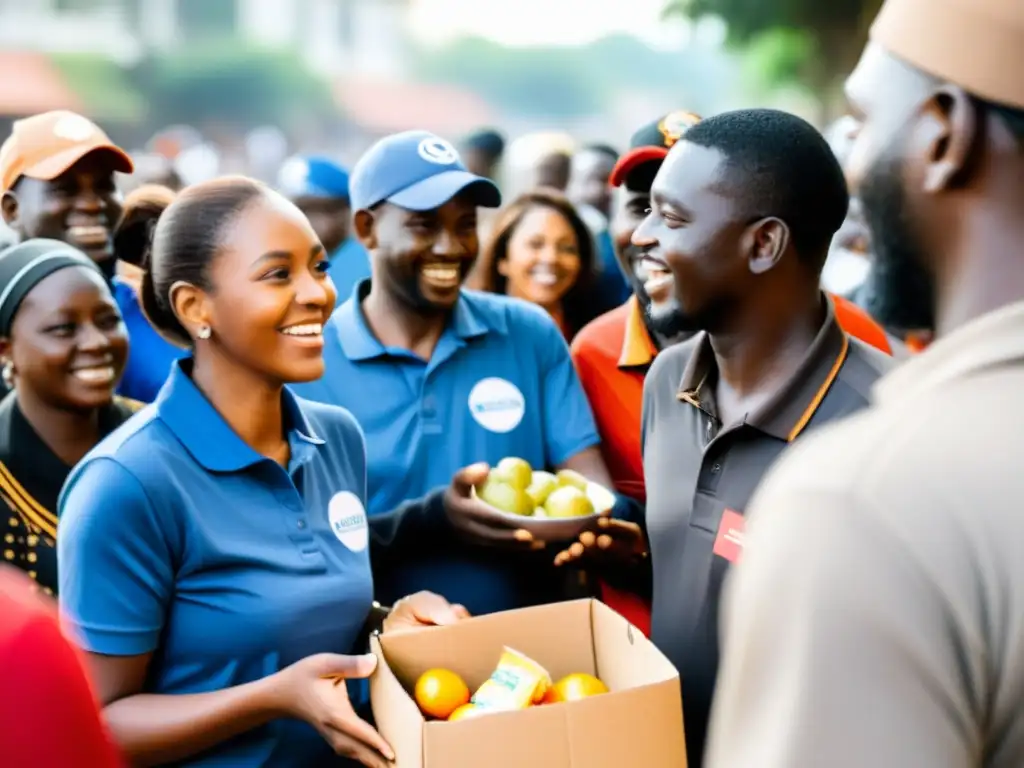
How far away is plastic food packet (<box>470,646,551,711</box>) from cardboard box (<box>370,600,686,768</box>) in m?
0.11

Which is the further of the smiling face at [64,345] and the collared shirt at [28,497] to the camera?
the smiling face at [64,345]

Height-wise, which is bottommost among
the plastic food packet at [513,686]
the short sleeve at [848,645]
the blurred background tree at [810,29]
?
the blurred background tree at [810,29]

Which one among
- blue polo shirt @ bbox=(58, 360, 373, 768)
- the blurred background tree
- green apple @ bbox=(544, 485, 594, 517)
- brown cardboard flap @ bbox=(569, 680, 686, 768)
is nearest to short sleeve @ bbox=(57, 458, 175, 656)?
blue polo shirt @ bbox=(58, 360, 373, 768)

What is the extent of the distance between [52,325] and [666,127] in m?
1.69

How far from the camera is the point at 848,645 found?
0.74 m

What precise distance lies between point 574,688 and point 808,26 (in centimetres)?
1407

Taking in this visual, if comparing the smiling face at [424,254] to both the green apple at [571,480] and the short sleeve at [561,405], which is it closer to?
the short sleeve at [561,405]

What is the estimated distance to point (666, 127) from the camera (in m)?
2.94

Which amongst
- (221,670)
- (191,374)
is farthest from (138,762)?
(191,374)

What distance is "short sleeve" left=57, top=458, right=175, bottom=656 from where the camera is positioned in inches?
66.6

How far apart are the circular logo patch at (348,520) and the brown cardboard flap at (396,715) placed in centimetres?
24

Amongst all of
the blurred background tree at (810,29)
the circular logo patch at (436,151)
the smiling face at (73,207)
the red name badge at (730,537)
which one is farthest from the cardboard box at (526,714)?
the blurred background tree at (810,29)

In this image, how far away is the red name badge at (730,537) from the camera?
5.99ft

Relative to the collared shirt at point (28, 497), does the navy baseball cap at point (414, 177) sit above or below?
above
